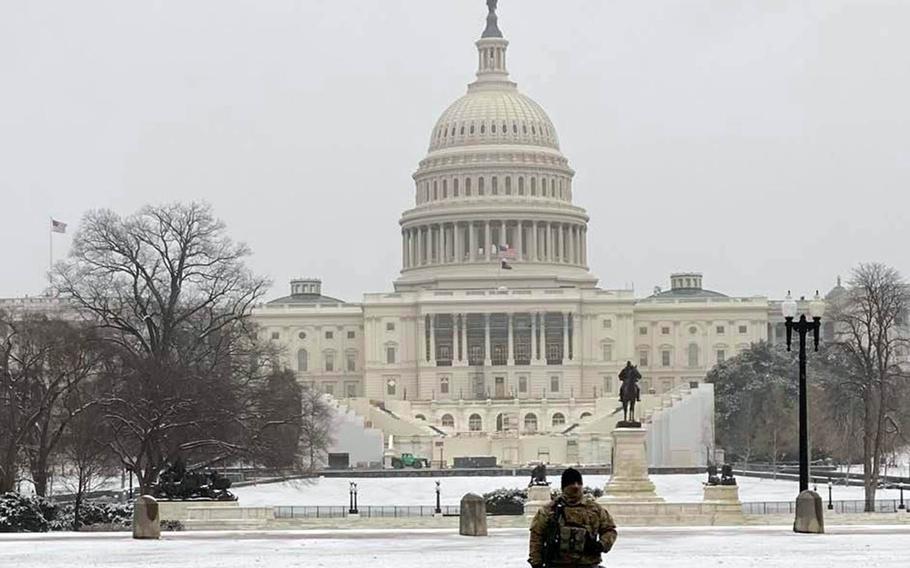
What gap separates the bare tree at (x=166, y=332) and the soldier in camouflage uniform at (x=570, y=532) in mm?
40814

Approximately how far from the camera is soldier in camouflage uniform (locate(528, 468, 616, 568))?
19.1 meters

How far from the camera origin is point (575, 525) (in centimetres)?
1922

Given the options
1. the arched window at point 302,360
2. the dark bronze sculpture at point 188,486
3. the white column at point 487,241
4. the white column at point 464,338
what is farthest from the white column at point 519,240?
the dark bronze sculpture at point 188,486

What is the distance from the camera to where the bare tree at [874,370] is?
2771 inches

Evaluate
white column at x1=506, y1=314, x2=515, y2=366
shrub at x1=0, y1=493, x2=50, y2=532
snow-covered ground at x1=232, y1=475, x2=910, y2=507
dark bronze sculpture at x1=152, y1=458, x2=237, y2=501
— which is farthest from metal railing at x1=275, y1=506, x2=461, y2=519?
white column at x1=506, y1=314, x2=515, y2=366

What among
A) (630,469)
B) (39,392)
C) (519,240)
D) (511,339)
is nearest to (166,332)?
(39,392)

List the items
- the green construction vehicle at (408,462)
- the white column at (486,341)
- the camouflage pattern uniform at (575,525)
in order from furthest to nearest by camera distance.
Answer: the white column at (486,341) < the green construction vehicle at (408,462) < the camouflage pattern uniform at (575,525)

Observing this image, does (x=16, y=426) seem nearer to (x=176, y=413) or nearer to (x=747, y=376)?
(x=176, y=413)

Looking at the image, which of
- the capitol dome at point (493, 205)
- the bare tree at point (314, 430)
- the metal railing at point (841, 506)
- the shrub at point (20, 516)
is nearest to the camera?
the shrub at point (20, 516)

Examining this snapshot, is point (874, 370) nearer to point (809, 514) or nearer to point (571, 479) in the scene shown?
point (809, 514)

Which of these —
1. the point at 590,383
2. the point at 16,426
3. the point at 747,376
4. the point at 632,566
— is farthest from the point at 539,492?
the point at 590,383

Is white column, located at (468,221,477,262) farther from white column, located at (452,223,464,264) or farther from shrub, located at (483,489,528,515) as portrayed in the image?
shrub, located at (483,489,528,515)

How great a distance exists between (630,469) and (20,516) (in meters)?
16.3

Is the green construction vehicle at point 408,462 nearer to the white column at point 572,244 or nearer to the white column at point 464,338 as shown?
the white column at point 464,338
